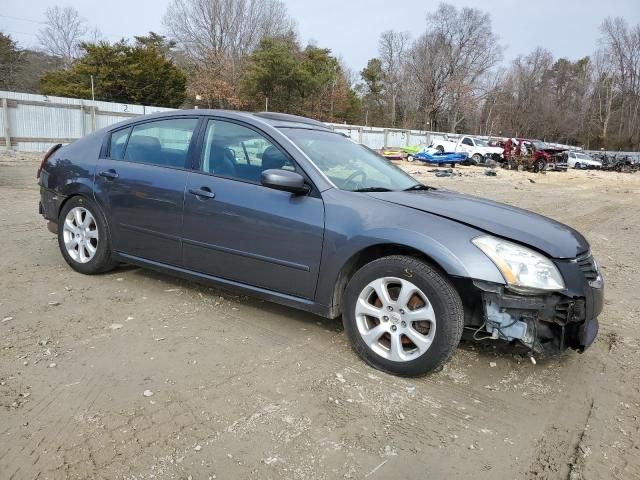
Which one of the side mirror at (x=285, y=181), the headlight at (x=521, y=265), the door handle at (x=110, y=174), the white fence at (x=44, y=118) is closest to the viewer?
the headlight at (x=521, y=265)

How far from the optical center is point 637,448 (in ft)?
8.16

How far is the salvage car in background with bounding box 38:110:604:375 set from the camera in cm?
292

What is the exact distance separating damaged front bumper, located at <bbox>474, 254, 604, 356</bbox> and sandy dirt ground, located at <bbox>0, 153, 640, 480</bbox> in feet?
1.09

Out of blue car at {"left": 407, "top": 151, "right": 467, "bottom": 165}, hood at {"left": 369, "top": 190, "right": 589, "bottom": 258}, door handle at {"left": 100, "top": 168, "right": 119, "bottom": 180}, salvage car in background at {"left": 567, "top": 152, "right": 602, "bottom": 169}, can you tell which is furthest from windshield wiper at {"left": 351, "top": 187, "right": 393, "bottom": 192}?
salvage car in background at {"left": 567, "top": 152, "right": 602, "bottom": 169}

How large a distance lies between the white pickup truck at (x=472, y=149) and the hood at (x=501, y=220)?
91.5ft

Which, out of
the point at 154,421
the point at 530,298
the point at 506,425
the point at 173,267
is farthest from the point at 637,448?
the point at 173,267

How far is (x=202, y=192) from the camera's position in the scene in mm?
3799

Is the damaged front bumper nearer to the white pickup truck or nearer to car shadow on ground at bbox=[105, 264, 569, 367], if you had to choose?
car shadow on ground at bbox=[105, 264, 569, 367]

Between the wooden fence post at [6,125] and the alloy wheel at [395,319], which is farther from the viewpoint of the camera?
the wooden fence post at [6,125]

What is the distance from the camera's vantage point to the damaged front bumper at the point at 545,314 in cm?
285

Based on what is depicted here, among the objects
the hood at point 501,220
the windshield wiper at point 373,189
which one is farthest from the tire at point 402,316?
the windshield wiper at point 373,189

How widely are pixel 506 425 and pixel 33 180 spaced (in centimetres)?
1300

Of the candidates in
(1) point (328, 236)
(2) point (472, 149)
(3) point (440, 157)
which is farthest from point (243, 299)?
(2) point (472, 149)

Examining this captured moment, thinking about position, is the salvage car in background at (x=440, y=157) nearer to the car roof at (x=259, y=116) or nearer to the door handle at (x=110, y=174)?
the car roof at (x=259, y=116)
